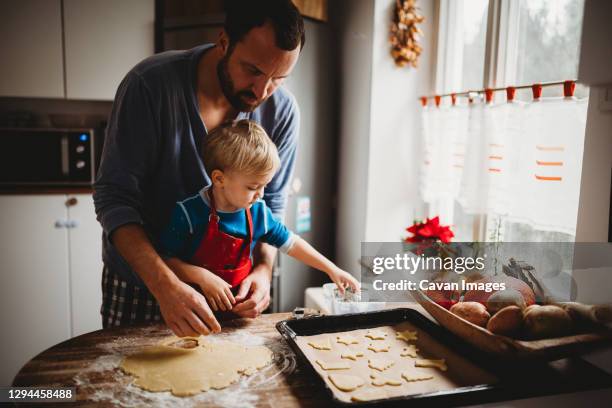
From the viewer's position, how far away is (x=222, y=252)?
1305 mm

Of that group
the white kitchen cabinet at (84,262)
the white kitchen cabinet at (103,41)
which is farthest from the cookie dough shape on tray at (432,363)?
the white kitchen cabinet at (103,41)

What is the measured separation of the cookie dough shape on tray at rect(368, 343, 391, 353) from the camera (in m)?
1.06

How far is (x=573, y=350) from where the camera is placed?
0.91 m

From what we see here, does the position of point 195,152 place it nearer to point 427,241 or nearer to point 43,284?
point 427,241

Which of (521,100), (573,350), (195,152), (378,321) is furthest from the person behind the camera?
(521,100)

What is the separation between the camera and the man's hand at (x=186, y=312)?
3.30 ft

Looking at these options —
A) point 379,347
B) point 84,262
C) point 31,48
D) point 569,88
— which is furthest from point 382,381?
point 31,48

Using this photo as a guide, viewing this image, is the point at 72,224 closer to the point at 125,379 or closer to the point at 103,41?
the point at 103,41

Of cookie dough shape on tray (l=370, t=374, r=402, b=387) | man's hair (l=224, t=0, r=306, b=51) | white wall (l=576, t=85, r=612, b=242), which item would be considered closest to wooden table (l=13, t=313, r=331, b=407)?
cookie dough shape on tray (l=370, t=374, r=402, b=387)

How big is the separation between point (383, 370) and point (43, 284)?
2.29 metres

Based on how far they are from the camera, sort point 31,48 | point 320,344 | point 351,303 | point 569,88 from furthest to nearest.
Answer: point 31,48
point 569,88
point 351,303
point 320,344

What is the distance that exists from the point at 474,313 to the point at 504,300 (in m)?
0.07

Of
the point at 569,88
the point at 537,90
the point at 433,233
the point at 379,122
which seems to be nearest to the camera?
the point at 569,88

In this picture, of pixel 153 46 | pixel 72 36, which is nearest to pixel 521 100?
pixel 153 46
